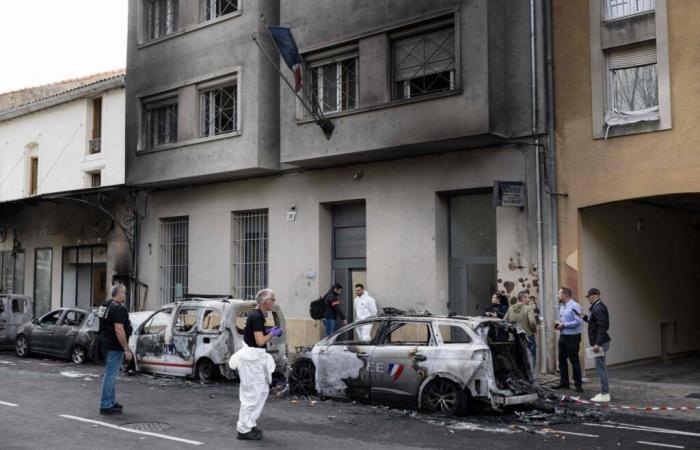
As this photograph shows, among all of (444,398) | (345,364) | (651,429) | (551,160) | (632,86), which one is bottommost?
(651,429)

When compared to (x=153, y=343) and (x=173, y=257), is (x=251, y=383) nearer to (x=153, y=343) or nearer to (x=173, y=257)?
(x=153, y=343)

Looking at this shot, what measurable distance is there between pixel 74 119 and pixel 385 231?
1500 centimetres

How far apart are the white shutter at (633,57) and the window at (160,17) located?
1340 cm

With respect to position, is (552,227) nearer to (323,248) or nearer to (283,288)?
(323,248)

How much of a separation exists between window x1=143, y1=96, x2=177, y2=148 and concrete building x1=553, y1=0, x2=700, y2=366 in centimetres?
1187

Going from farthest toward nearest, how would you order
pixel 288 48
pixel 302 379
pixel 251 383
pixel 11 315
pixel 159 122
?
pixel 159 122
pixel 11 315
pixel 288 48
pixel 302 379
pixel 251 383

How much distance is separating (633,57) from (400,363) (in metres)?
7.83

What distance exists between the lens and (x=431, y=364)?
1112cm

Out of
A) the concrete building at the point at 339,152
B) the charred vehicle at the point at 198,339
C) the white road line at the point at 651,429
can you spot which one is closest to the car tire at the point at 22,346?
the concrete building at the point at 339,152

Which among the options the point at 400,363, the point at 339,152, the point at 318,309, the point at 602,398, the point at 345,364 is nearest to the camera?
the point at 400,363

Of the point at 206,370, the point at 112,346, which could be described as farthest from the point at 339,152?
the point at 112,346

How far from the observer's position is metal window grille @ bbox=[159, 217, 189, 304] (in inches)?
900

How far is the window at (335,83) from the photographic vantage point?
18.2 meters

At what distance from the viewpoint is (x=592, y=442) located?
9281 millimetres
